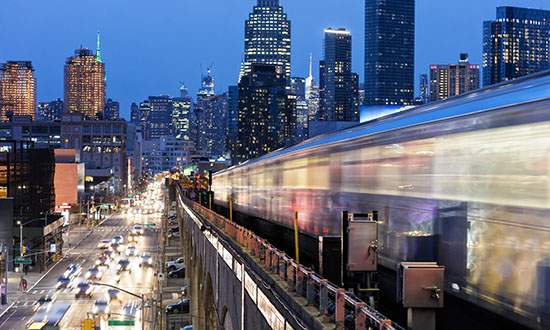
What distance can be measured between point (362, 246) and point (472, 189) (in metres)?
2.01

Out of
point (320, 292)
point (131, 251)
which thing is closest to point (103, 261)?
point (131, 251)

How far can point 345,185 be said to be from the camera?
542 inches

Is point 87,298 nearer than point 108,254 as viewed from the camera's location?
Answer: Yes

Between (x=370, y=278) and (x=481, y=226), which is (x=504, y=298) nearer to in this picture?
(x=481, y=226)

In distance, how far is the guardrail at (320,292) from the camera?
23.1 ft

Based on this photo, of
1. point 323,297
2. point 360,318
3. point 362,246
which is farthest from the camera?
point 362,246

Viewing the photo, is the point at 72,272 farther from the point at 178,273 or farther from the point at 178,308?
the point at 178,308

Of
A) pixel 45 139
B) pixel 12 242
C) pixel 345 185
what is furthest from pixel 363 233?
pixel 45 139

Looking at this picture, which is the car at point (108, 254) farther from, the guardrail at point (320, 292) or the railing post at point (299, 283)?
the railing post at point (299, 283)

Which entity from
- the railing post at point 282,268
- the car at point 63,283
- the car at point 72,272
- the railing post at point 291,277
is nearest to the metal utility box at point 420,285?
the railing post at point 291,277

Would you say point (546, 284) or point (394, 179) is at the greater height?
point (394, 179)

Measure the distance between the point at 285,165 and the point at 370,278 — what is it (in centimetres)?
1163

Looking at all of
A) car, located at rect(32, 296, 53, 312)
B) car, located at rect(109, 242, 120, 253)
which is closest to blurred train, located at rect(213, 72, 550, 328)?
car, located at rect(32, 296, 53, 312)

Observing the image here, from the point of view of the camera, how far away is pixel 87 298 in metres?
51.2
